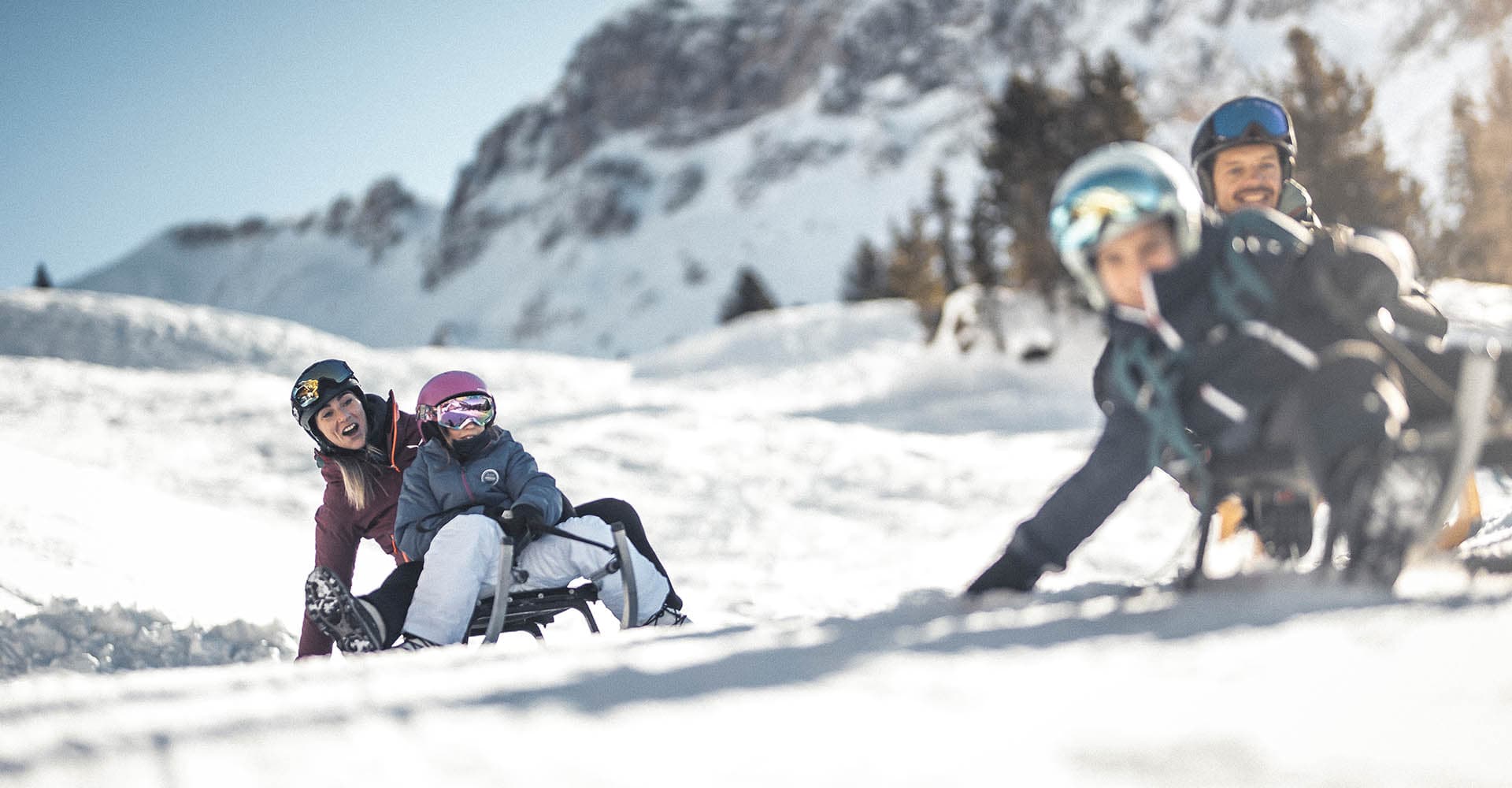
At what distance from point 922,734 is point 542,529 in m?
2.50

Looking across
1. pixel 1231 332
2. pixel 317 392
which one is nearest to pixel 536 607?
pixel 317 392

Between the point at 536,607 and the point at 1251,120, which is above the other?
the point at 1251,120

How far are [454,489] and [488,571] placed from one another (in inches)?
14.6

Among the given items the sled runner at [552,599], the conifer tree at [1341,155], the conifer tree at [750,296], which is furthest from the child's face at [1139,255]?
the conifer tree at [750,296]

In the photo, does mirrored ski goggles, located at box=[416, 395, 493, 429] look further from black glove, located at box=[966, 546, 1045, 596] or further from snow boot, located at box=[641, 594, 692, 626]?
black glove, located at box=[966, 546, 1045, 596]

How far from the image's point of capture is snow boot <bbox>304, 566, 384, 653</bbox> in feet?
10.2

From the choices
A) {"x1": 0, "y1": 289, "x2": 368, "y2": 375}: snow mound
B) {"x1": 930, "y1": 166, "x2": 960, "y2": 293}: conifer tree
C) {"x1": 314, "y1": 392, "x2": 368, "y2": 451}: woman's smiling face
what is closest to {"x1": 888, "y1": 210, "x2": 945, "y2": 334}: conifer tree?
{"x1": 930, "y1": 166, "x2": 960, "y2": 293}: conifer tree

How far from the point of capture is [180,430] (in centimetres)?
1113

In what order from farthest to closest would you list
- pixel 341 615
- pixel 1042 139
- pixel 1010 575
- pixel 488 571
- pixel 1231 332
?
pixel 1042 139 < pixel 488 571 < pixel 341 615 < pixel 1010 575 < pixel 1231 332

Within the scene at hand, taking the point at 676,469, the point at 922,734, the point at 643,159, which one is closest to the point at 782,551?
the point at 676,469

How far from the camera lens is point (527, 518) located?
11.3ft

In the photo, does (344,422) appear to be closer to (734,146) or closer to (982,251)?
(982,251)

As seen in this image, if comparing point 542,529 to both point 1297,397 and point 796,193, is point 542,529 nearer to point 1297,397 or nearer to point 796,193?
point 1297,397

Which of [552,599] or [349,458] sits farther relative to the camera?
[349,458]
